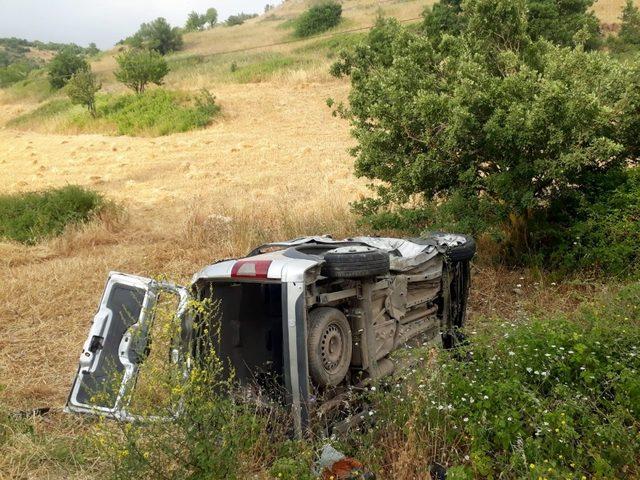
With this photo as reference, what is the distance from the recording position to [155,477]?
3656 millimetres

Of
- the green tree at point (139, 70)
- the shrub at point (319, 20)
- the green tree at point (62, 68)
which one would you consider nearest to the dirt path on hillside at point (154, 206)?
the green tree at point (139, 70)

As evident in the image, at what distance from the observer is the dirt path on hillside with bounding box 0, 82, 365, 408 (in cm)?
751

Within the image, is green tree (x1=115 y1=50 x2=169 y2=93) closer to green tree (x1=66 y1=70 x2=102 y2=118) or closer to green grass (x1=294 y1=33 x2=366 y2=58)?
green tree (x1=66 y1=70 x2=102 y2=118)

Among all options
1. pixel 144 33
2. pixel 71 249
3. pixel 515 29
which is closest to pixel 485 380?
pixel 515 29

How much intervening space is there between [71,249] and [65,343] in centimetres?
415

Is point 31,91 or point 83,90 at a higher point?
point 83,90

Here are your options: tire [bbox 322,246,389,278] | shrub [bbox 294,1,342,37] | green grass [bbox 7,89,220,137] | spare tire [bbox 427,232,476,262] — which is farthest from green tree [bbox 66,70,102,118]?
tire [bbox 322,246,389,278]

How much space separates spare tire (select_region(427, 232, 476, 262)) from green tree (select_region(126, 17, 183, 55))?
60970 mm

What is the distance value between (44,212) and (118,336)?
818cm

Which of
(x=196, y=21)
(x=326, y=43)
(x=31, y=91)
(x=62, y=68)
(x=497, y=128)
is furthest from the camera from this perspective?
(x=196, y=21)

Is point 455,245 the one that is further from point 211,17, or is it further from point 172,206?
point 211,17

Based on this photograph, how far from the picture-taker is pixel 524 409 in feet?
13.4

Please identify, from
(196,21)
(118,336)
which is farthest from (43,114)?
(196,21)

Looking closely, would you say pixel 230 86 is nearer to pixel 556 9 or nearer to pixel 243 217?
pixel 556 9
